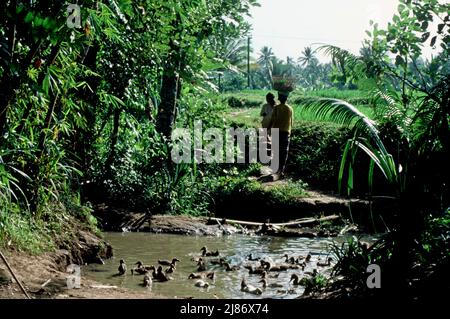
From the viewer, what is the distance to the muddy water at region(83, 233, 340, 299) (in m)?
7.18

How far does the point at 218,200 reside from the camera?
45.1 feet

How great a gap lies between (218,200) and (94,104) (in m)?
3.93

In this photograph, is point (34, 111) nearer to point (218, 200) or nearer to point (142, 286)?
point (142, 286)

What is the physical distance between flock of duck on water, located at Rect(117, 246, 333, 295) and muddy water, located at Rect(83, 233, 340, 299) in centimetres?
6

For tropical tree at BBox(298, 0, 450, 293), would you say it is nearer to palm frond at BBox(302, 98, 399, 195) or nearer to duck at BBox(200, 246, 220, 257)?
palm frond at BBox(302, 98, 399, 195)

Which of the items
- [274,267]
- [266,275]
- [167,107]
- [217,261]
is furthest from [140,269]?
[167,107]

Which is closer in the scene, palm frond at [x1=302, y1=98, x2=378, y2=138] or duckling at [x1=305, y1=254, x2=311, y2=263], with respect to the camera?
palm frond at [x1=302, y1=98, x2=378, y2=138]

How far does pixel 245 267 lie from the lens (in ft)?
27.5

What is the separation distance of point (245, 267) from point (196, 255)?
3.33 feet

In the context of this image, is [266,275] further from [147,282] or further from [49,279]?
[49,279]

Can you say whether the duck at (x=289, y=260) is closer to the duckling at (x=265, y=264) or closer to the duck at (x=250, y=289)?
the duckling at (x=265, y=264)

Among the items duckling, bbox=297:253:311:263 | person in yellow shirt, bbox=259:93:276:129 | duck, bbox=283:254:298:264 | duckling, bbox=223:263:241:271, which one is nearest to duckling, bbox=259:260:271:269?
duckling, bbox=223:263:241:271

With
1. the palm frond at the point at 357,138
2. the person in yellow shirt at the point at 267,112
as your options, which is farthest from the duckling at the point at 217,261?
the person in yellow shirt at the point at 267,112
